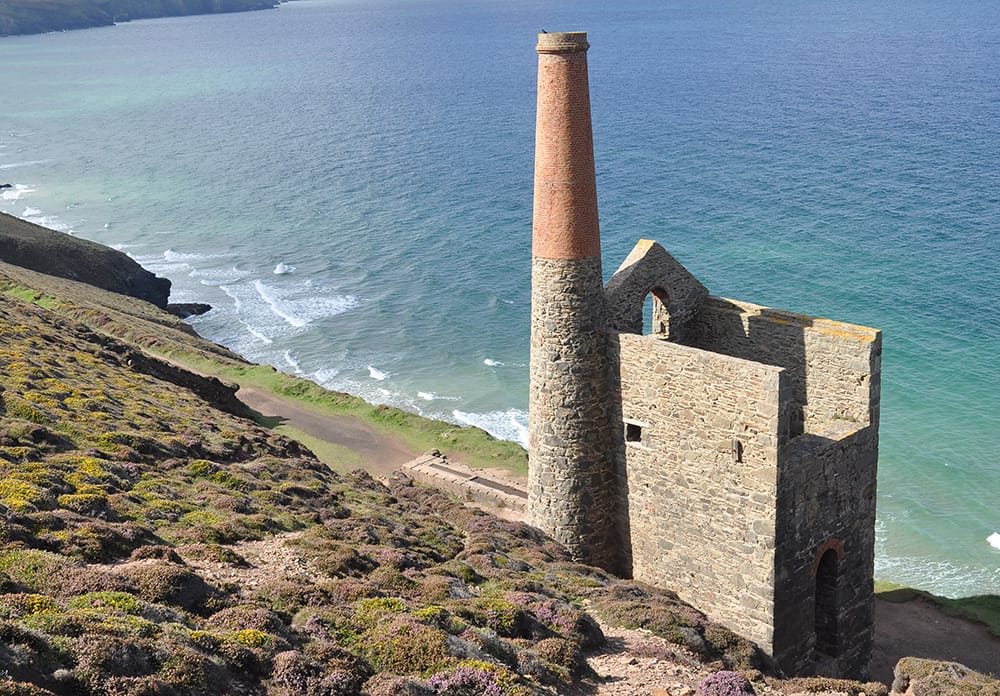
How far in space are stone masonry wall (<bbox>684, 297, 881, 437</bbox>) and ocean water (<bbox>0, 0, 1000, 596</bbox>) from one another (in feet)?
57.0

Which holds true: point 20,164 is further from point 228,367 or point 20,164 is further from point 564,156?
point 564,156

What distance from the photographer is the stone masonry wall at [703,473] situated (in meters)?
23.4

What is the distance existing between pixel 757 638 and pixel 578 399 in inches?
291

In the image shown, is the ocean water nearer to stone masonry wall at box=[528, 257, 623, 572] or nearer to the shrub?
stone masonry wall at box=[528, 257, 623, 572]

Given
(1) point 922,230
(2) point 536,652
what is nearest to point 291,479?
(2) point 536,652

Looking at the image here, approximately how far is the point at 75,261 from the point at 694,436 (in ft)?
186

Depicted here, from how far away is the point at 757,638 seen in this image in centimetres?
2425

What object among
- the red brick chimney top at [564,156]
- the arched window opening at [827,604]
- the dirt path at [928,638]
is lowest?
the dirt path at [928,638]

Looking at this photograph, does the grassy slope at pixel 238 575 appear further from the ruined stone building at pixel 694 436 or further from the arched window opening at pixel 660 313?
the arched window opening at pixel 660 313

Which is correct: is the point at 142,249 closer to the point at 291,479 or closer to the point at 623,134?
the point at 623,134

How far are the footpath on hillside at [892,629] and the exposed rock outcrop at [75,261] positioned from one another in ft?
99.1

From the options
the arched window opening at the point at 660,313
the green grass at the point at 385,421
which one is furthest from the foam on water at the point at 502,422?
the arched window opening at the point at 660,313

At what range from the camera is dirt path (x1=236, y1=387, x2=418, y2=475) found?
1697 inches

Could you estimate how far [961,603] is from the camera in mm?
34938
